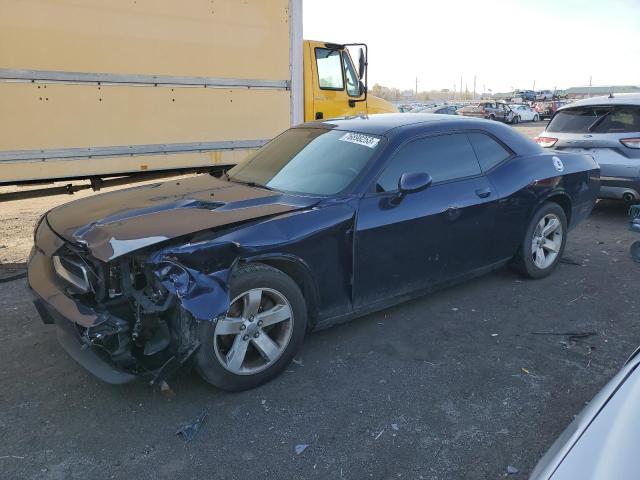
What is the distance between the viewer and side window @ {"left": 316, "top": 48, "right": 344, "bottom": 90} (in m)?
7.96

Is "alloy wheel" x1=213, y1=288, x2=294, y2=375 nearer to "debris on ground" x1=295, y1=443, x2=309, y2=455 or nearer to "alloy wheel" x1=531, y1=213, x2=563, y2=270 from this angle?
"debris on ground" x1=295, y1=443, x2=309, y2=455

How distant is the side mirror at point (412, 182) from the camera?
3.64m

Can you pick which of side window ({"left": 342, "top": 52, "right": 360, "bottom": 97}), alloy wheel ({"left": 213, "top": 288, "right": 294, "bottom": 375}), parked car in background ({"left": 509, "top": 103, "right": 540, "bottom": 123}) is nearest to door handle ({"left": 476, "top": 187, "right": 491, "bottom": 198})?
alloy wheel ({"left": 213, "top": 288, "right": 294, "bottom": 375})

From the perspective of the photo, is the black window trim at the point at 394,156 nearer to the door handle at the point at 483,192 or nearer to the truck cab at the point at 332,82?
the door handle at the point at 483,192

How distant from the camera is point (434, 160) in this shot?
410 centimetres

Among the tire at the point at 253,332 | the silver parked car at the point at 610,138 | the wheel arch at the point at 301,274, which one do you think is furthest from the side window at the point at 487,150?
the silver parked car at the point at 610,138

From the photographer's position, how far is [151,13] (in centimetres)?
603

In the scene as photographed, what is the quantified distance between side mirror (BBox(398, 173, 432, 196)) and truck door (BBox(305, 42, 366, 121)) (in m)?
4.33

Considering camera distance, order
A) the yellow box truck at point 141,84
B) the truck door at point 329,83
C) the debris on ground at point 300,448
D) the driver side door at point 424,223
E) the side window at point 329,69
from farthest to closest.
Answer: the side window at point 329,69 → the truck door at point 329,83 → the yellow box truck at point 141,84 → the driver side door at point 424,223 → the debris on ground at point 300,448

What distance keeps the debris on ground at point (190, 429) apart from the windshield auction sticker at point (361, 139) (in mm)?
2270

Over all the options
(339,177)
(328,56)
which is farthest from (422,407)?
(328,56)

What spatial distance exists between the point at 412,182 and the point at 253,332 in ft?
5.09

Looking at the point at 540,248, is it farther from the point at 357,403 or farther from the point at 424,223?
the point at 357,403

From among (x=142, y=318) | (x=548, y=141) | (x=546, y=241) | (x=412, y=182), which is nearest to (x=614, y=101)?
(x=548, y=141)
